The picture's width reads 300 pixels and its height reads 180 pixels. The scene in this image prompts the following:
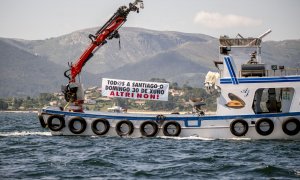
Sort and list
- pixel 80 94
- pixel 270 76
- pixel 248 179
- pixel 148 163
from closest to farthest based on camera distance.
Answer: pixel 248 179, pixel 148 163, pixel 270 76, pixel 80 94

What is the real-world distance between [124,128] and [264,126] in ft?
25.0

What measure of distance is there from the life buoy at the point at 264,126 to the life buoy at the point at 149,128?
5485 millimetres

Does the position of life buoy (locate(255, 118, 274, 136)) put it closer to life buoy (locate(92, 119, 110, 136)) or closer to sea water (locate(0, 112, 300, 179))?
sea water (locate(0, 112, 300, 179))

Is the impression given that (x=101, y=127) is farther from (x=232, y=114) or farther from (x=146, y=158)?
(x=146, y=158)

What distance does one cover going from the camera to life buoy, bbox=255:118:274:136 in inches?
1260

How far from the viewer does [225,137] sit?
32594 millimetres

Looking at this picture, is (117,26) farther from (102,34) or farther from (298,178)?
(298,178)

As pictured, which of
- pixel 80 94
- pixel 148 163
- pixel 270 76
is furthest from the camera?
pixel 80 94

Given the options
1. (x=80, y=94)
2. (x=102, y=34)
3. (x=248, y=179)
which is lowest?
(x=248, y=179)

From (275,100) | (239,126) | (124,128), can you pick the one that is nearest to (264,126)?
(239,126)

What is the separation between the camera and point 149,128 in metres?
33.8

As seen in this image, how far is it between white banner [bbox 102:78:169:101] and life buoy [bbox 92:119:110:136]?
65.9 inches

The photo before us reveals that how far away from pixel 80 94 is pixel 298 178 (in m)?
17.4

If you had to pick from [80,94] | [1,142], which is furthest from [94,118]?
[1,142]
